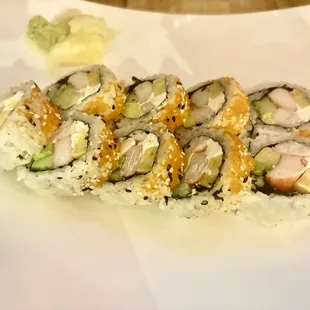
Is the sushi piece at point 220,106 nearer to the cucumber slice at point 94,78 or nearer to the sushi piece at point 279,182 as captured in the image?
the sushi piece at point 279,182

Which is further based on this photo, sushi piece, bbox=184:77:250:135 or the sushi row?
sushi piece, bbox=184:77:250:135

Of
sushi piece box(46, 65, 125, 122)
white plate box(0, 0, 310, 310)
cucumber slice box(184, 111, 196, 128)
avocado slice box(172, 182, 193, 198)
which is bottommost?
white plate box(0, 0, 310, 310)

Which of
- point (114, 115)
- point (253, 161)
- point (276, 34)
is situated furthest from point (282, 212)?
point (276, 34)

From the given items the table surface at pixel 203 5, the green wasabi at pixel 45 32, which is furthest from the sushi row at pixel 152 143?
the table surface at pixel 203 5

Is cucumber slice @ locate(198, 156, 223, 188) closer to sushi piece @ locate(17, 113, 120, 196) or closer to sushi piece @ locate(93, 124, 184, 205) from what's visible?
sushi piece @ locate(93, 124, 184, 205)

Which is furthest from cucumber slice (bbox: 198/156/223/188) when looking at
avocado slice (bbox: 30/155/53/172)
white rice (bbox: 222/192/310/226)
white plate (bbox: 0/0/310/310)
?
avocado slice (bbox: 30/155/53/172)

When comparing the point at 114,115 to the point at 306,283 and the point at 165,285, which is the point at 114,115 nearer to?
the point at 165,285

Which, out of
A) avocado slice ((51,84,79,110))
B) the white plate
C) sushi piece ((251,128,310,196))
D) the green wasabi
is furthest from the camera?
the green wasabi

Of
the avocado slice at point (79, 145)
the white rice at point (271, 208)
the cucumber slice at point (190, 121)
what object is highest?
the cucumber slice at point (190, 121)
